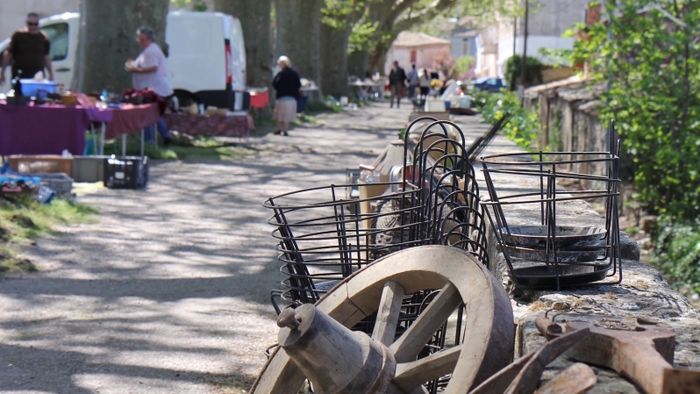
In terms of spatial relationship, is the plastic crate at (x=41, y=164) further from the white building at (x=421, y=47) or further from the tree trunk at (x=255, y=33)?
the white building at (x=421, y=47)

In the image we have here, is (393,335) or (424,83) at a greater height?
(393,335)

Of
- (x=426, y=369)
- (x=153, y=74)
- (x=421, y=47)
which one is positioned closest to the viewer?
(x=426, y=369)

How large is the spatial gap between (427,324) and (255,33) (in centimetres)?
2680

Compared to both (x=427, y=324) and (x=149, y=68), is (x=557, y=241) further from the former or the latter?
(x=149, y=68)

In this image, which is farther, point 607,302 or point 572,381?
point 607,302

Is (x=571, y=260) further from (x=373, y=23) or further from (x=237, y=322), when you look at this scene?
(x=373, y=23)

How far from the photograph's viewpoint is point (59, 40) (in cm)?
2331

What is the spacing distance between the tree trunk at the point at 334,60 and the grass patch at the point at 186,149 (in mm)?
25256

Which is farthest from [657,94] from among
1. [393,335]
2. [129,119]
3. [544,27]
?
[544,27]

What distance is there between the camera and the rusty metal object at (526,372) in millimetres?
2590

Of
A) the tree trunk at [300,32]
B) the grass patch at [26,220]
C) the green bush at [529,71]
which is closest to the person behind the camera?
the grass patch at [26,220]

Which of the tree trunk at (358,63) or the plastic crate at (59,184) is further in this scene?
the tree trunk at (358,63)

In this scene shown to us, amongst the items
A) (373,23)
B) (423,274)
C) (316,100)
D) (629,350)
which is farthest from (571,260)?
(373,23)

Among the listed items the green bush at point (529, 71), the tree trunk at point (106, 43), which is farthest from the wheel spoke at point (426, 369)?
the green bush at point (529, 71)
